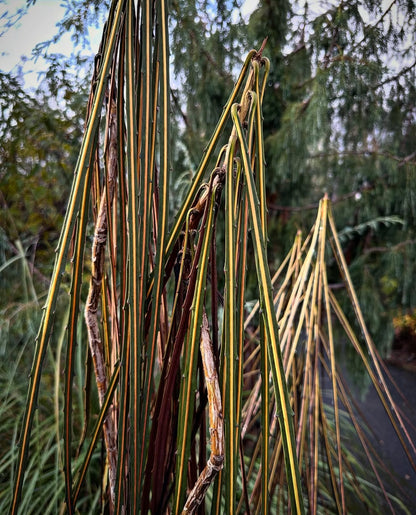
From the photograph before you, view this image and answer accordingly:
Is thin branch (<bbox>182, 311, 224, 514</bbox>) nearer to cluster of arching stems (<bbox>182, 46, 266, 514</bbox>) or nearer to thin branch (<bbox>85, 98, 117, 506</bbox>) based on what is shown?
cluster of arching stems (<bbox>182, 46, 266, 514</bbox>)

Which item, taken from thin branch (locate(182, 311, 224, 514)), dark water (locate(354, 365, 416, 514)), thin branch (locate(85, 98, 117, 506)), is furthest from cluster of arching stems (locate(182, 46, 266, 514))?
dark water (locate(354, 365, 416, 514))

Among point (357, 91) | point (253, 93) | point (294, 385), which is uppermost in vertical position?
point (357, 91)

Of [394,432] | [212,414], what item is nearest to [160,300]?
[212,414]

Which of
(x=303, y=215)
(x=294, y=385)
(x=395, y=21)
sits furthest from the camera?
(x=303, y=215)

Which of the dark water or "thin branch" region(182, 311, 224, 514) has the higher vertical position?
"thin branch" region(182, 311, 224, 514)

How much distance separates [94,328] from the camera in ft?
1.44

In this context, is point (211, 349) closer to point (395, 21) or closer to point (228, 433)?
point (228, 433)

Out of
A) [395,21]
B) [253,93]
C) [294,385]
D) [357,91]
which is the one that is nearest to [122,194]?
[253,93]

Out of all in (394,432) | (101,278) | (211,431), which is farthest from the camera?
(394,432)

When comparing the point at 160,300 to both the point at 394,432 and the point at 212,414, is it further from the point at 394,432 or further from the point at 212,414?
the point at 394,432

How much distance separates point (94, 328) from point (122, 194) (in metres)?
0.15

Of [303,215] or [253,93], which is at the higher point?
[253,93]

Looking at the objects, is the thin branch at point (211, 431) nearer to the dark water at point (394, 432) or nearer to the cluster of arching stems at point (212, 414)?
the cluster of arching stems at point (212, 414)

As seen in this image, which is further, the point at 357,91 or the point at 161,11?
the point at 357,91
